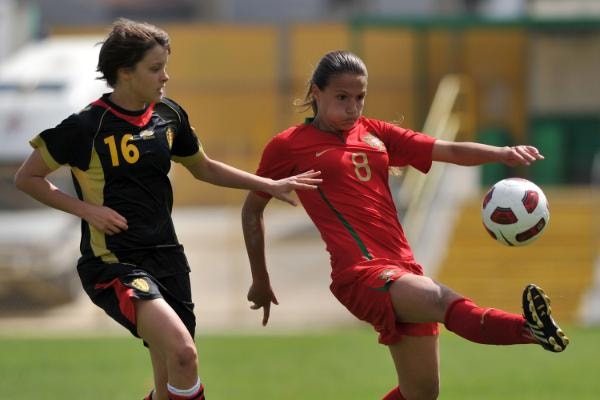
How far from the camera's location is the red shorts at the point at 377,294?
648cm

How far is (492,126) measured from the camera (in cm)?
2941

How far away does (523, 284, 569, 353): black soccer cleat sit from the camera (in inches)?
234

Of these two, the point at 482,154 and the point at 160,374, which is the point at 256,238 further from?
the point at 482,154

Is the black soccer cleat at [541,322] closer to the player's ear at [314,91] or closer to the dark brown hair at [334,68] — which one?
the dark brown hair at [334,68]

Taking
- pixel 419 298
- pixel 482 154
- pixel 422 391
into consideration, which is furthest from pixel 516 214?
pixel 422 391

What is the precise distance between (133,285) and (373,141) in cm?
150

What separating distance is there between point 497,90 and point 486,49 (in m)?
0.96

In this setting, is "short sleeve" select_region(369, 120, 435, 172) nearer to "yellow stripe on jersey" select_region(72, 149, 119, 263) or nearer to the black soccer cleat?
the black soccer cleat

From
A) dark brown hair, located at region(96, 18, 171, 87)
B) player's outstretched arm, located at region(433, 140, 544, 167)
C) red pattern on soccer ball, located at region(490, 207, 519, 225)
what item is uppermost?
dark brown hair, located at region(96, 18, 171, 87)

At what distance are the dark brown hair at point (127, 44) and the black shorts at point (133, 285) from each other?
3.13 ft

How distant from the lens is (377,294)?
6473mm

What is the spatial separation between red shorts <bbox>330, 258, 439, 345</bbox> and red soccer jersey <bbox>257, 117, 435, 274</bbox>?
6cm

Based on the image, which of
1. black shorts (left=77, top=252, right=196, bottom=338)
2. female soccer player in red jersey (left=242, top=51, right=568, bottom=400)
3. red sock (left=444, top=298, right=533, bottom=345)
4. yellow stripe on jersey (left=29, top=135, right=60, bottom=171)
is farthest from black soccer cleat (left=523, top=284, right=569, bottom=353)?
yellow stripe on jersey (left=29, top=135, right=60, bottom=171)

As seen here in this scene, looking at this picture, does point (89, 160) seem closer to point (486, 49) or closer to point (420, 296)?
point (420, 296)
